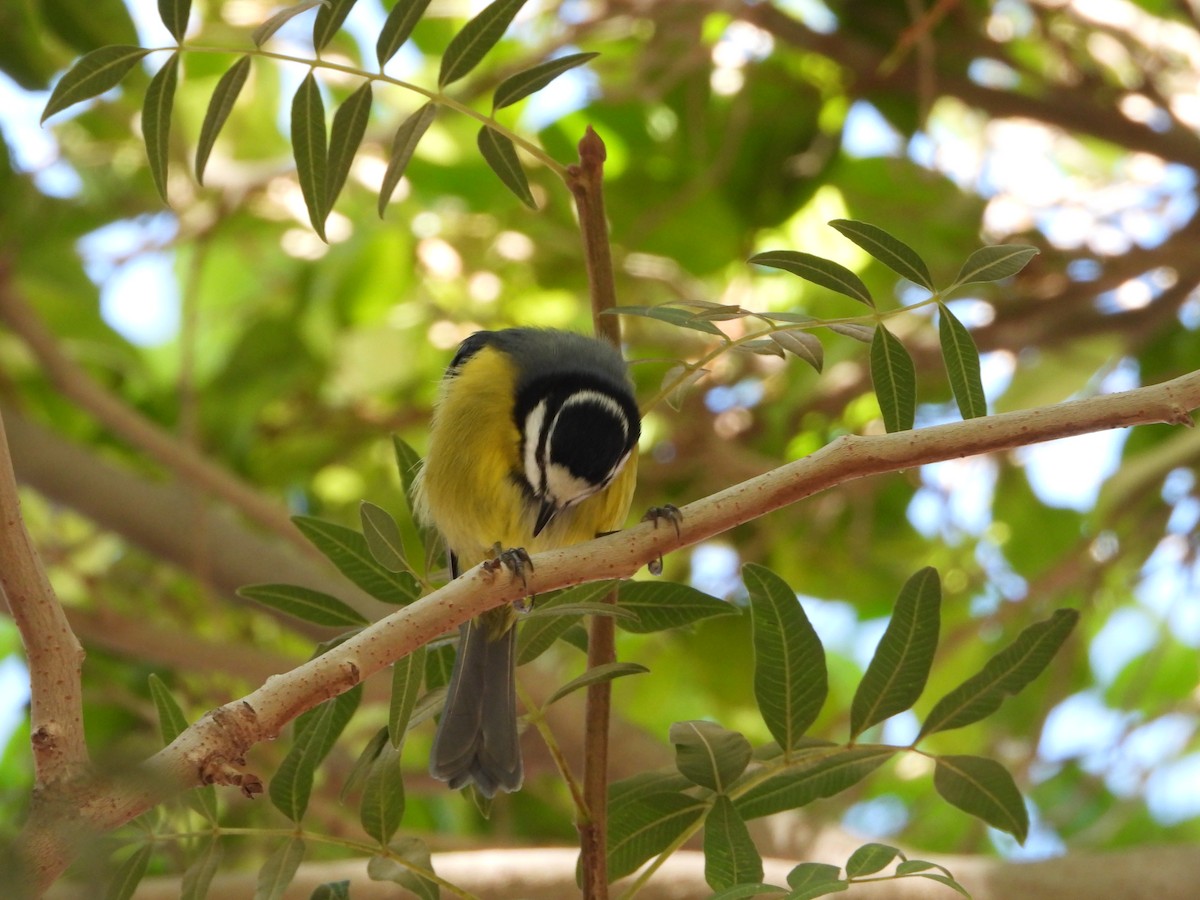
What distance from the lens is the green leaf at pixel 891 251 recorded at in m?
1.40

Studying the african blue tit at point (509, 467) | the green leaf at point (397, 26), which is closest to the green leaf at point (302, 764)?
the african blue tit at point (509, 467)

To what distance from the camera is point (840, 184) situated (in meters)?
3.57

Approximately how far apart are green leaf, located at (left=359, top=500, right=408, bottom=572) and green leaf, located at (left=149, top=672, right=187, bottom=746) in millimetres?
258

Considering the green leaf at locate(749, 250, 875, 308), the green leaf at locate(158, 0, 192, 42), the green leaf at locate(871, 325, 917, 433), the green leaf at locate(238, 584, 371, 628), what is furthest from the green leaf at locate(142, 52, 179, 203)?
the green leaf at locate(871, 325, 917, 433)

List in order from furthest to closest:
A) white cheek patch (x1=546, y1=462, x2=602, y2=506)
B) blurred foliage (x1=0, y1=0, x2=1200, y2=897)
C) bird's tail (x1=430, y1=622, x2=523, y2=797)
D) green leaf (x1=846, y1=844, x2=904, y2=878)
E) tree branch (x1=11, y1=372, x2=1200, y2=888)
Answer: blurred foliage (x1=0, y1=0, x2=1200, y2=897) < white cheek patch (x1=546, y1=462, x2=602, y2=506) < bird's tail (x1=430, y1=622, x2=523, y2=797) < green leaf (x1=846, y1=844, x2=904, y2=878) < tree branch (x1=11, y1=372, x2=1200, y2=888)

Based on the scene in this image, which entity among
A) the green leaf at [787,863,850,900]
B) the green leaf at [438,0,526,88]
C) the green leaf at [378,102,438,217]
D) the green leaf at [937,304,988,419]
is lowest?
the green leaf at [787,863,850,900]

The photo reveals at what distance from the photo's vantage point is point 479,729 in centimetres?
190

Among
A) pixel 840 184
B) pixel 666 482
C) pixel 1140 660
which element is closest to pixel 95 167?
pixel 666 482

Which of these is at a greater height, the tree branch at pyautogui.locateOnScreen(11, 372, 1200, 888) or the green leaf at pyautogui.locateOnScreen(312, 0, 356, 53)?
the green leaf at pyautogui.locateOnScreen(312, 0, 356, 53)

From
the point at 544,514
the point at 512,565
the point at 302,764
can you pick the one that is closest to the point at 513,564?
the point at 512,565

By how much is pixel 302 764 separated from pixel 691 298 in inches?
79.9

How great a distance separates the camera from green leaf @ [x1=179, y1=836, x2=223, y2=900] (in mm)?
1380

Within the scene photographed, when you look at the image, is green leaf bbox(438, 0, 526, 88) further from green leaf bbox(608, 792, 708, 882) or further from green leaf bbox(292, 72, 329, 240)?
green leaf bbox(608, 792, 708, 882)

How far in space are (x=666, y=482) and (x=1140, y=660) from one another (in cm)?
166
